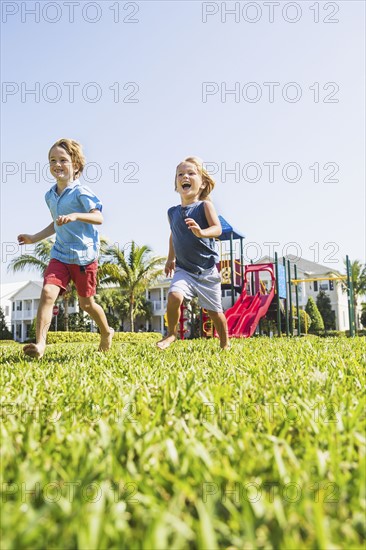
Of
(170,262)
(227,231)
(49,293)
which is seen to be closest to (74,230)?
(49,293)

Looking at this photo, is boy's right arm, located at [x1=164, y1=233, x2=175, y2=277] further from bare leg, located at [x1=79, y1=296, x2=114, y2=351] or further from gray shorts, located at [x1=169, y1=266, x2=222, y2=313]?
bare leg, located at [x1=79, y1=296, x2=114, y2=351]

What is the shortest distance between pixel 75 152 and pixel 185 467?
405 cm

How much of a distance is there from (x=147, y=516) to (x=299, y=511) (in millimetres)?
287

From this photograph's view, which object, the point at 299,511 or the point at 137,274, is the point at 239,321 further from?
the point at 137,274

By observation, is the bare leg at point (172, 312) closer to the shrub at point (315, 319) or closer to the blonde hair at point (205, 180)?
the blonde hair at point (205, 180)

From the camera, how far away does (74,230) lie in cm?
464

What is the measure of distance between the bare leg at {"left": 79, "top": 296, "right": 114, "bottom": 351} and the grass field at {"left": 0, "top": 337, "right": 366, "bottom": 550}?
Result: 2308 millimetres

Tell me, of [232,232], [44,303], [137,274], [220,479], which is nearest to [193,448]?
[220,479]

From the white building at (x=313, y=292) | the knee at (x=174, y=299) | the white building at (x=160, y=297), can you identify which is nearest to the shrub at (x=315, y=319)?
the white building at (x=160, y=297)

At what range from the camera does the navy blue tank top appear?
4.99 metres

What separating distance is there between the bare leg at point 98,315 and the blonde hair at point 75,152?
1200mm

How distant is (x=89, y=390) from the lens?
7.87 feet

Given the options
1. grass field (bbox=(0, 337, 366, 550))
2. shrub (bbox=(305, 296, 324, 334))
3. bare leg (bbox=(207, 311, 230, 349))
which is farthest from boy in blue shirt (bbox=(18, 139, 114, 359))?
shrub (bbox=(305, 296, 324, 334))

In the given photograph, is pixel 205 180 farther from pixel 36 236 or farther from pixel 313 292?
pixel 313 292
